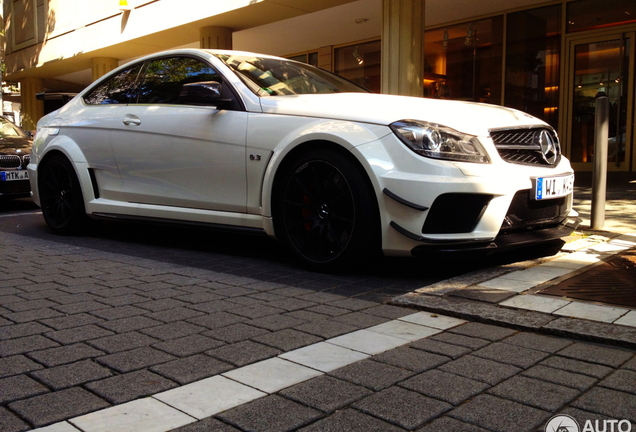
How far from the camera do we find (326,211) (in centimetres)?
430

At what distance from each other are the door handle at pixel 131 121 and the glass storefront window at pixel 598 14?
9.72 m

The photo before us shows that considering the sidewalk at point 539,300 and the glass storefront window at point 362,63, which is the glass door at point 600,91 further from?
the sidewalk at point 539,300

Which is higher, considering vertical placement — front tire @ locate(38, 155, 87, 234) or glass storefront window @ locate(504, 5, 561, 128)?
glass storefront window @ locate(504, 5, 561, 128)

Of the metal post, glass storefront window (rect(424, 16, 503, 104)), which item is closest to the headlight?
the metal post

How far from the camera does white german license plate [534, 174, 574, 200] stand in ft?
13.5

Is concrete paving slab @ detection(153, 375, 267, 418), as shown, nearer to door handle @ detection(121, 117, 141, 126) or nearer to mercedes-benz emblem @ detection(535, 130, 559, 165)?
mercedes-benz emblem @ detection(535, 130, 559, 165)

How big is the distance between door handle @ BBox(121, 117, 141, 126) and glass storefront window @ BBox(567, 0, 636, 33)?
31.9 feet

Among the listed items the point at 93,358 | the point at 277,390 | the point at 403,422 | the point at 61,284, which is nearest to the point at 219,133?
the point at 61,284

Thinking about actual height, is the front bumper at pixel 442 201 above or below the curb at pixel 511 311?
above

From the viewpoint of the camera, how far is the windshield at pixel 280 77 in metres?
4.89

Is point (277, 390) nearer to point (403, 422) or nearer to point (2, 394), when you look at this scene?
point (403, 422)

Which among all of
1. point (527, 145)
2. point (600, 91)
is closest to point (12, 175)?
point (527, 145)

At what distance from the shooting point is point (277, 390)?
236 centimetres

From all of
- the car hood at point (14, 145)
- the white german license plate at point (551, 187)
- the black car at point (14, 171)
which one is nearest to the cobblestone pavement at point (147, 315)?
the white german license plate at point (551, 187)
